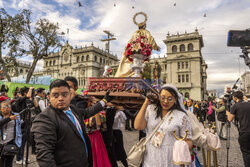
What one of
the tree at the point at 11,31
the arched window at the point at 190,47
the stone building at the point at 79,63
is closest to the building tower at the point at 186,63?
the arched window at the point at 190,47

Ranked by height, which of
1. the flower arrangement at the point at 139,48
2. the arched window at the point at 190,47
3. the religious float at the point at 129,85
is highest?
the arched window at the point at 190,47

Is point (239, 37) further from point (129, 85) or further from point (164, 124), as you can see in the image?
point (129, 85)

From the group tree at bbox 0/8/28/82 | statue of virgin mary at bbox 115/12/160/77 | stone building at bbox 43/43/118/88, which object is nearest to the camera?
statue of virgin mary at bbox 115/12/160/77

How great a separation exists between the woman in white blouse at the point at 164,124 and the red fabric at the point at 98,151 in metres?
1.63

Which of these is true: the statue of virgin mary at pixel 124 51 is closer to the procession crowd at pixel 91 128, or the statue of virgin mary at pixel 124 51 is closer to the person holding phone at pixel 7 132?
the procession crowd at pixel 91 128

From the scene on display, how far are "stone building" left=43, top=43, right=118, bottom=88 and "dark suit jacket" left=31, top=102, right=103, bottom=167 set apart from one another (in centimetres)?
5052

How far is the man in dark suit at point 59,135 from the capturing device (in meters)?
1.54

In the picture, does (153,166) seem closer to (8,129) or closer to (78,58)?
(8,129)

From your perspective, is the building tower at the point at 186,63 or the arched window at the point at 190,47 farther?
the arched window at the point at 190,47

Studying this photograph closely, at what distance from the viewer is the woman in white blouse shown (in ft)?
7.82

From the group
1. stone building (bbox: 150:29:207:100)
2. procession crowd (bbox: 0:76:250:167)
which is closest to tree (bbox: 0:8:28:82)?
procession crowd (bbox: 0:76:250:167)

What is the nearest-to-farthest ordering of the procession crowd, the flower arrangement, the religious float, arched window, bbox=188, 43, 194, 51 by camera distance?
the procession crowd, the religious float, the flower arrangement, arched window, bbox=188, 43, 194, 51

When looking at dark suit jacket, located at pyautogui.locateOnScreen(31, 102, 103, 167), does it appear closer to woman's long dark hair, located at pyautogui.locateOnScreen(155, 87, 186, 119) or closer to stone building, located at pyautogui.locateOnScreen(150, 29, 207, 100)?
woman's long dark hair, located at pyautogui.locateOnScreen(155, 87, 186, 119)

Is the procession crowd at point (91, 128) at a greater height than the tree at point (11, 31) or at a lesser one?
lesser
